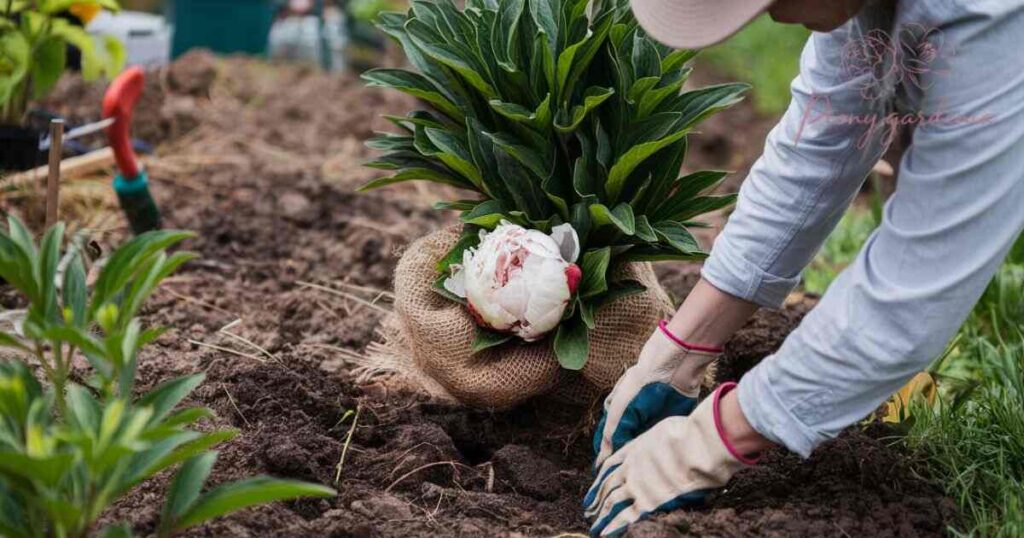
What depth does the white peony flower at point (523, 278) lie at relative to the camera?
2.43 metres

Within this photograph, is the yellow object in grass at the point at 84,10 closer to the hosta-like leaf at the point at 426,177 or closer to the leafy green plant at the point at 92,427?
the hosta-like leaf at the point at 426,177

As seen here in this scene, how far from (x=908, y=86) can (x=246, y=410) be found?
1458 millimetres

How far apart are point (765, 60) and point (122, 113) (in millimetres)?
4403

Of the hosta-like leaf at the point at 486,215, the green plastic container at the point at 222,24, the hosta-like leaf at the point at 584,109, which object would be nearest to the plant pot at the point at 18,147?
the hosta-like leaf at the point at 486,215

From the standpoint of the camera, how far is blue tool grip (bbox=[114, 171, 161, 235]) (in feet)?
11.9

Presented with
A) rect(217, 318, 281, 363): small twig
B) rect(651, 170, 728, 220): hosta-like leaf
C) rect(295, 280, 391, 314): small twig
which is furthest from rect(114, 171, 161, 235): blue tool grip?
rect(651, 170, 728, 220): hosta-like leaf

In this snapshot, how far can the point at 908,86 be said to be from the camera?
186cm

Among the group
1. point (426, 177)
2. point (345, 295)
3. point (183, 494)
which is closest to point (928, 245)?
point (183, 494)

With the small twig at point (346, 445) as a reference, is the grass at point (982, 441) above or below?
above

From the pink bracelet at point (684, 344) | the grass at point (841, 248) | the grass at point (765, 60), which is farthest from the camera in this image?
the grass at point (765, 60)

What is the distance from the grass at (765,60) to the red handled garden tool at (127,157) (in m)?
3.42

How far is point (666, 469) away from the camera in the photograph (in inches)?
83.1

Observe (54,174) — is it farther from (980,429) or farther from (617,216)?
(980,429)

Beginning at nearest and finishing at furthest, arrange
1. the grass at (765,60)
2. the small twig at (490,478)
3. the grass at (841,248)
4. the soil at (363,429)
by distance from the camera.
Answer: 1. the soil at (363,429)
2. the small twig at (490,478)
3. the grass at (841,248)
4. the grass at (765,60)
